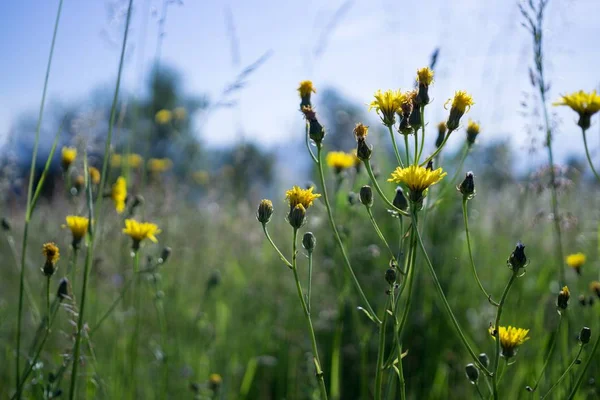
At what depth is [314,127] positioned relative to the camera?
1453mm

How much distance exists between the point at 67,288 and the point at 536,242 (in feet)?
11.2

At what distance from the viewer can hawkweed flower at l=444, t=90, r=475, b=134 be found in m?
1.35

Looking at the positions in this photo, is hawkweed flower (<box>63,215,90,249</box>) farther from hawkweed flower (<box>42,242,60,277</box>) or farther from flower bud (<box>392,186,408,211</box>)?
flower bud (<box>392,186,408,211</box>)

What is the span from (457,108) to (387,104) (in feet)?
0.55

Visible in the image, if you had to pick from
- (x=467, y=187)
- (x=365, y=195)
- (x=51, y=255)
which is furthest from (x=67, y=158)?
(x=467, y=187)

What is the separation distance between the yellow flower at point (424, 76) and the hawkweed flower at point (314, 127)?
268 mm

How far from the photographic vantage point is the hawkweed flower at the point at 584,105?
1.45m

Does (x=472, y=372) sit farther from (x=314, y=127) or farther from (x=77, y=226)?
(x=77, y=226)

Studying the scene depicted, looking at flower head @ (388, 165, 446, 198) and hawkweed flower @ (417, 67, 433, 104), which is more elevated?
hawkweed flower @ (417, 67, 433, 104)

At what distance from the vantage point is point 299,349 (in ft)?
9.27

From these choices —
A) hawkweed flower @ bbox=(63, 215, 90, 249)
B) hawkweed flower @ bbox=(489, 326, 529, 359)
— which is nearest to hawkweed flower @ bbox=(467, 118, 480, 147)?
hawkweed flower @ bbox=(489, 326, 529, 359)

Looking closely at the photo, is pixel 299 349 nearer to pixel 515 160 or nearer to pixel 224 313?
pixel 224 313

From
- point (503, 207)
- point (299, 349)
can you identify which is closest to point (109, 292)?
point (299, 349)

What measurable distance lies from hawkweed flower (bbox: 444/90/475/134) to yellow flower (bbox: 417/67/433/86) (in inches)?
2.9
